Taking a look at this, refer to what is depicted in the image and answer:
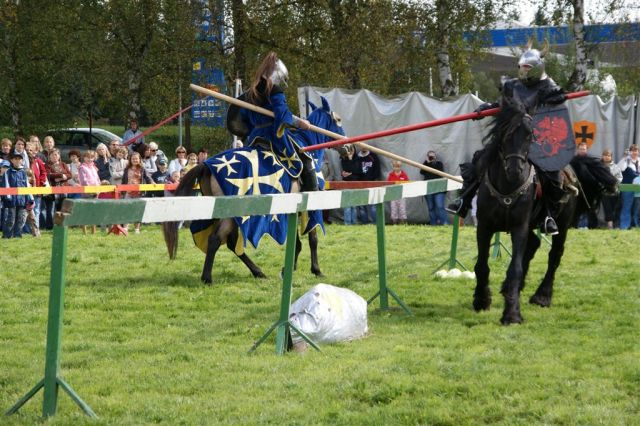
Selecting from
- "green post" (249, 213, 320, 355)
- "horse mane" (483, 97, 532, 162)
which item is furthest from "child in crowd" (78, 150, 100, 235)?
"green post" (249, 213, 320, 355)

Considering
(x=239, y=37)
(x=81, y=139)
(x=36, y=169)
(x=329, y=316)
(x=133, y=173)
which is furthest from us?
(x=81, y=139)

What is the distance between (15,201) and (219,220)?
6498mm

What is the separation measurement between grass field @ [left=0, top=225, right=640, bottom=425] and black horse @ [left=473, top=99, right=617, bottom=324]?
227 mm

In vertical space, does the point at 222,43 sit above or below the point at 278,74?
above

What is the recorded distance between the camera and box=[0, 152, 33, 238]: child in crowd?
1603cm

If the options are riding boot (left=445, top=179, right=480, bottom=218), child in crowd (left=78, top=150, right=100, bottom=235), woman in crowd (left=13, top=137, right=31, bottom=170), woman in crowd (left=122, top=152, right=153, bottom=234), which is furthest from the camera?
woman in crowd (left=122, top=152, right=153, bottom=234)

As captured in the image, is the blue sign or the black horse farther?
the blue sign

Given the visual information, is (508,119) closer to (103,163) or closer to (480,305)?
(480,305)

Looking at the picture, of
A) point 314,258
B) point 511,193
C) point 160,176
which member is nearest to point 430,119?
point 160,176

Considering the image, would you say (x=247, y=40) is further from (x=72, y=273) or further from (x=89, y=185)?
(x=72, y=273)

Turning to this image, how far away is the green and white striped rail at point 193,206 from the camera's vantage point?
4.97 m

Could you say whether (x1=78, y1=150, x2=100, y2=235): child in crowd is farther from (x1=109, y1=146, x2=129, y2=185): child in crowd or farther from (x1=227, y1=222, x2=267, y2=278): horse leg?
(x1=227, y1=222, x2=267, y2=278): horse leg

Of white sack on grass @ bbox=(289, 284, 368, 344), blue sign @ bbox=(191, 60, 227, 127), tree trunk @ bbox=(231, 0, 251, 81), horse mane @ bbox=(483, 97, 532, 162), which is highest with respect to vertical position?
tree trunk @ bbox=(231, 0, 251, 81)

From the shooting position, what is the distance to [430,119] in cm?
2055
